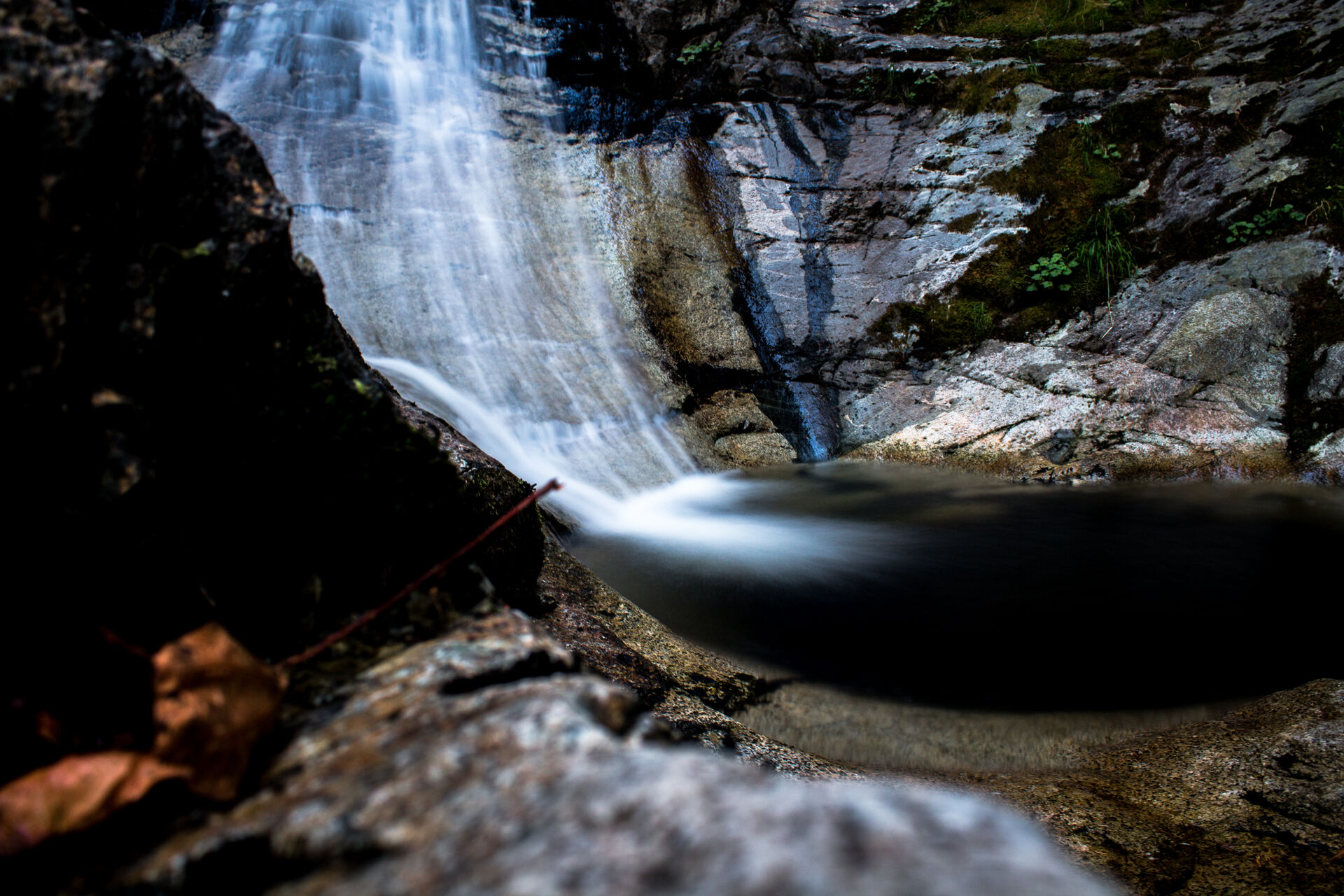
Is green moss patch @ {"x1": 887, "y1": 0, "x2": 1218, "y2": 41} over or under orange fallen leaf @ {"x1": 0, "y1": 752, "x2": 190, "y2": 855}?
over

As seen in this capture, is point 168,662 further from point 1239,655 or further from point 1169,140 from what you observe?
point 1169,140

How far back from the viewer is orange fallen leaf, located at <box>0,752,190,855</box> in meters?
0.87

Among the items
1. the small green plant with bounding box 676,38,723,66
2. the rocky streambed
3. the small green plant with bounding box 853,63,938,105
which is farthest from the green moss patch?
the rocky streambed

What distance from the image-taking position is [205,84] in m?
9.09

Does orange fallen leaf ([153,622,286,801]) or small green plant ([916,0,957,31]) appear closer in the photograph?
orange fallen leaf ([153,622,286,801])

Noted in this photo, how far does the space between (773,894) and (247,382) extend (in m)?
1.40

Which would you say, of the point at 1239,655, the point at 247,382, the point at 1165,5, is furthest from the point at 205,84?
the point at 1165,5

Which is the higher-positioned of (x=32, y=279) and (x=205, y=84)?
(x=205, y=84)

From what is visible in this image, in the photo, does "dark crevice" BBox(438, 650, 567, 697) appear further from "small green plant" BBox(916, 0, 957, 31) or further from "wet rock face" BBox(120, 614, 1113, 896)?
"small green plant" BBox(916, 0, 957, 31)

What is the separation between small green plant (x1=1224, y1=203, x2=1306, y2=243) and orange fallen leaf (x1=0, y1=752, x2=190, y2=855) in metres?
9.86

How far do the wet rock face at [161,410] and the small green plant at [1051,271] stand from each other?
27.6ft

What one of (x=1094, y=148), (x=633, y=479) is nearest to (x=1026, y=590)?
(x=633, y=479)

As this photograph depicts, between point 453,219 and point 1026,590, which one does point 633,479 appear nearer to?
point 1026,590

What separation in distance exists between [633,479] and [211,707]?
6.40 metres
